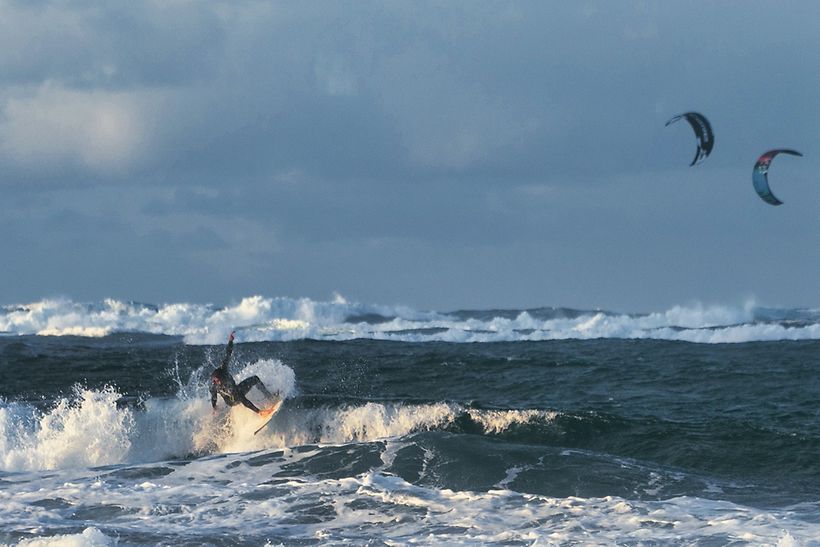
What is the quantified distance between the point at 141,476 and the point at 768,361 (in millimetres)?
21424

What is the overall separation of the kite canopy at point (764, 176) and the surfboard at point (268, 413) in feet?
33.7

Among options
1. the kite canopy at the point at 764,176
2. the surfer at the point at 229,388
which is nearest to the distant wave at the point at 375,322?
the kite canopy at the point at 764,176

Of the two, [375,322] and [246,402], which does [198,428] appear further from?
[375,322]

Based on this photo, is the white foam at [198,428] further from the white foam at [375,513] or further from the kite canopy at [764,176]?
the kite canopy at [764,176]

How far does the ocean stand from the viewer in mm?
14836

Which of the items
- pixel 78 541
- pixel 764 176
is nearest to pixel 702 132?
pixel 764 176

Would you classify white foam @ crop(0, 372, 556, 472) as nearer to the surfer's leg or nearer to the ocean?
the ocean

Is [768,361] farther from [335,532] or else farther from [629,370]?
[335,532]

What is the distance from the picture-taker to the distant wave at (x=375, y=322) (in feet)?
161

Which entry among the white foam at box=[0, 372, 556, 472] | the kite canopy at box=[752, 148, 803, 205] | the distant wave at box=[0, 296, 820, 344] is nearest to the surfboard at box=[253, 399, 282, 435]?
the white foam at box=[0, 372, 556, 472]

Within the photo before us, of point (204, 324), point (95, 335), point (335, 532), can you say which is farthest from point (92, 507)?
point (204, 324)

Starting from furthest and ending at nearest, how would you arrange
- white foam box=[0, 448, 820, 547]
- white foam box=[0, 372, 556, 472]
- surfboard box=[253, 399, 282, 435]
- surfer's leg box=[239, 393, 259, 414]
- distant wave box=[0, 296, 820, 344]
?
distant wave box=[0, 296, 820, 344]
surfboard box=[253, 399, 282, 435]
white foam box=[0, 372, 556, 472]
surfer's leg box=[239, 393, 259, 414]
white foam box=[0, 448, 820, 547]

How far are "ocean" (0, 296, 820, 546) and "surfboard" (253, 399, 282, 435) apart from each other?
172mm

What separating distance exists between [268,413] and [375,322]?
135 feet
